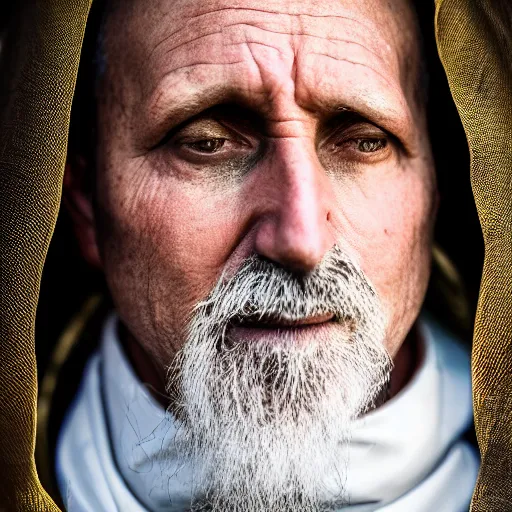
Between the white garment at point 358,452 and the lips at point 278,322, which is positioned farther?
the white garment at point 358,452

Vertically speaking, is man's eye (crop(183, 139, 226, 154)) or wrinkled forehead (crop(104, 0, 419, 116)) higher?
wrinkled forehead (crop(104, 0, 419, 116))

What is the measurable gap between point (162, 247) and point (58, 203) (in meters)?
0.28

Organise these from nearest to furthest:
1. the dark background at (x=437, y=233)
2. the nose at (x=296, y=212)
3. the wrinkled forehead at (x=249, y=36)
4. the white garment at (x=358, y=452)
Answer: the nose at (x=296, y=212) < the wrinkled forehead at (x=249, y=36) < the white garment at (x=358, y=452) < the dark background at (x=437, y=233)

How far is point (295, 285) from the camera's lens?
164 cm

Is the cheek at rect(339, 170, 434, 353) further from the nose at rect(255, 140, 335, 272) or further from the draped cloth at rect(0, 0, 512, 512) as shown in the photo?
the draped cloth at rect(0, 0, 512, 512)

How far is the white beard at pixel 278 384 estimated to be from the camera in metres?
1.65

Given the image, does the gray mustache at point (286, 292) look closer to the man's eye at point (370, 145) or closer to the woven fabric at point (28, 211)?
the man's eye at point (370, 145)

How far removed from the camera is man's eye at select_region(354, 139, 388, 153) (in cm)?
186

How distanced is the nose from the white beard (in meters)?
0.04

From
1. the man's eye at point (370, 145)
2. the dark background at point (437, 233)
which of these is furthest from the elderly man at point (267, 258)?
the dark background at point (437, 233)

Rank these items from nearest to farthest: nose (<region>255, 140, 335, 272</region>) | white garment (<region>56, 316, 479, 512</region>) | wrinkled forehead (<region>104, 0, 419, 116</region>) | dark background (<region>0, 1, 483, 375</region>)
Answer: nose (<region>255, 140, 335, 272</region>), wrinkled forehead (<region>104, 0, 419, 116</region>), white garment (<region>56, 316, 479, 512</region>), dark background (<region>0, 1, 483, 375</region>)

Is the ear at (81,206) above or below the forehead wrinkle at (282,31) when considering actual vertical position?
below

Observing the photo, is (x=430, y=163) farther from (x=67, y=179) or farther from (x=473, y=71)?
(x=67, y=179)

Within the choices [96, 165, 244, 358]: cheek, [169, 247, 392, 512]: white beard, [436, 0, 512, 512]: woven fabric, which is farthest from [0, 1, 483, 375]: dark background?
→ [169, 247, 392, 512]: white beard
